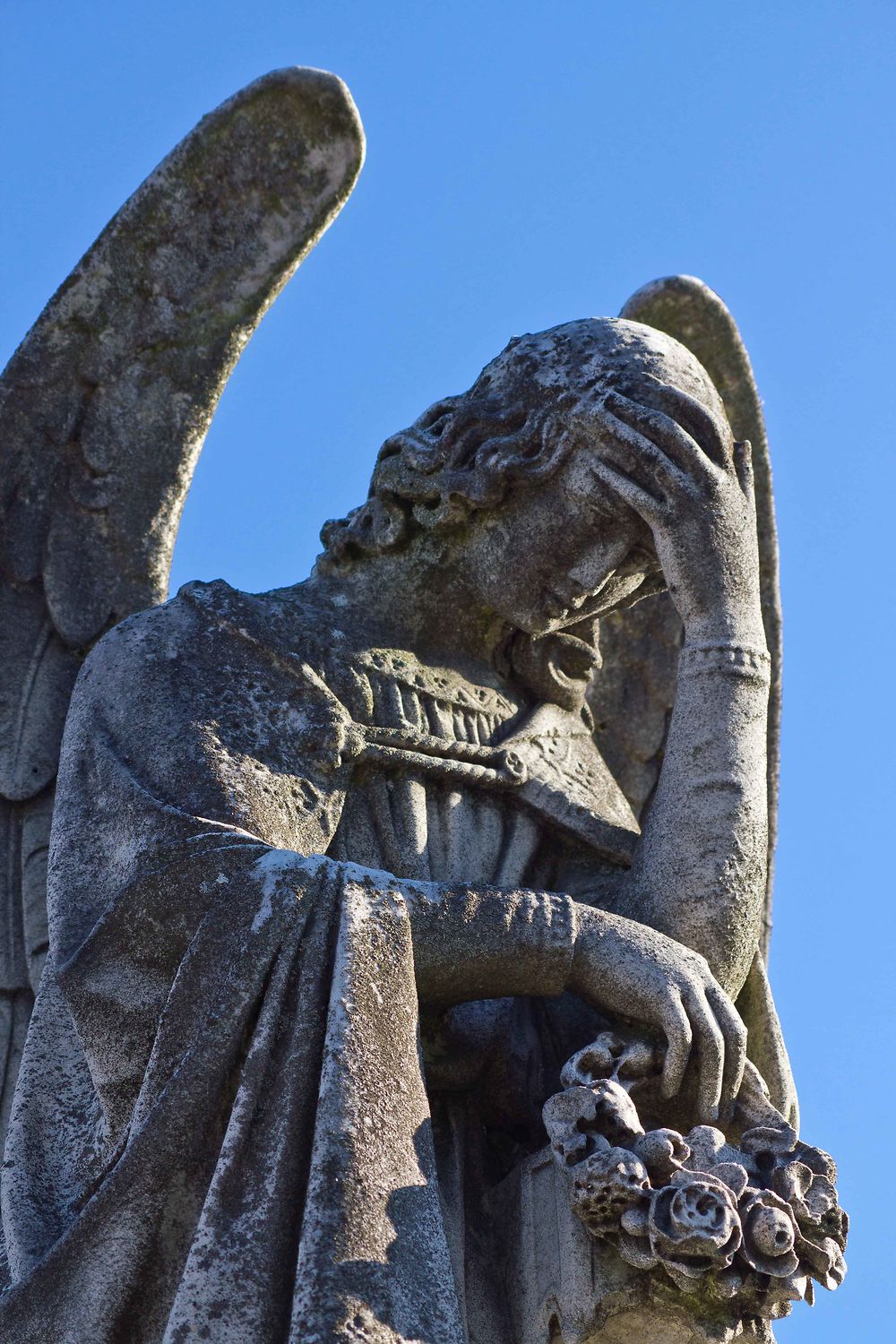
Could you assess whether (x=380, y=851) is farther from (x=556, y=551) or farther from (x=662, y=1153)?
(x=662, y=1153)

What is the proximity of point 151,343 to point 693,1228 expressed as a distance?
359 cm

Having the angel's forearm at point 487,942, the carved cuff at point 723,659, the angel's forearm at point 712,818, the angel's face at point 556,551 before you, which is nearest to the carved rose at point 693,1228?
the angel's forearm at point 487,942

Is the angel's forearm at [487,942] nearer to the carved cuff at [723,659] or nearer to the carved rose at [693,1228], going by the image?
the carved rose at [693,1228]

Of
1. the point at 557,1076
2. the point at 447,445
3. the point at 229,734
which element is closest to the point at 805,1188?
the point at 557,1076

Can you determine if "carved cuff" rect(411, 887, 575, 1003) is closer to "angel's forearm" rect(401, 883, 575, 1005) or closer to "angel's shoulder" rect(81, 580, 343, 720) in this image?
"angel's forearm" rect(401, 883, 575, 1005)

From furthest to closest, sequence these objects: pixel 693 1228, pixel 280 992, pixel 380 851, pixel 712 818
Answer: pixel 380 851 → pixel 712 818 → pixel 280 992 → pixel 693 1228

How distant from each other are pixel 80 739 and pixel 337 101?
242 cm

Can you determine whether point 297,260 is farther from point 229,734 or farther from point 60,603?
point 229,734

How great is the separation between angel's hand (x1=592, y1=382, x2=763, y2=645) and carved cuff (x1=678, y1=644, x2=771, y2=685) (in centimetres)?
3

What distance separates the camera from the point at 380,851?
671 centimetres

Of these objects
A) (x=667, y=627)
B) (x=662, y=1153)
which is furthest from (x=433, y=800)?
(x=667, y=627)

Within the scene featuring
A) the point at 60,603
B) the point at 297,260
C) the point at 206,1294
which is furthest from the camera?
the point at 297,260

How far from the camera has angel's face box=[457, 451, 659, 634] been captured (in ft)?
22.8

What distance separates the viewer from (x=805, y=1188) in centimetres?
590
